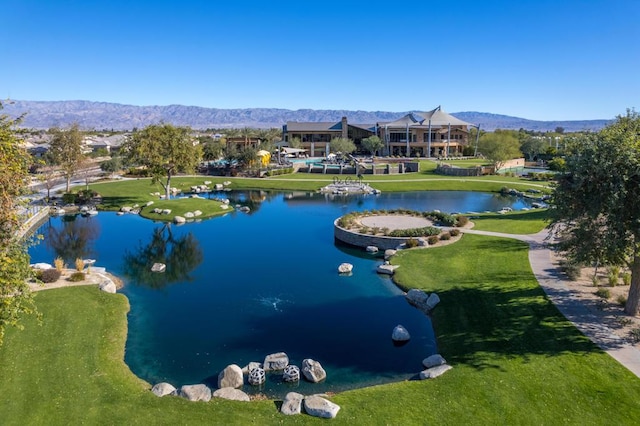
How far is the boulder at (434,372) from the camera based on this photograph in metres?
19.3

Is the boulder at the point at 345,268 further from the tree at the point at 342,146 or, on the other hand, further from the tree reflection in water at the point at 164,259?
the tree at the point at 342,146

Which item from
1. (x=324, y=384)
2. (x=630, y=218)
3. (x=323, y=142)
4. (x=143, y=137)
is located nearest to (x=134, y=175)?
(x=143, y=137)

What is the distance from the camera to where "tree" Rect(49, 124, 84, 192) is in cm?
6300

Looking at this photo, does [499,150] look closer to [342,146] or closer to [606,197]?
[342,146]

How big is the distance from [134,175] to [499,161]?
2794 inches

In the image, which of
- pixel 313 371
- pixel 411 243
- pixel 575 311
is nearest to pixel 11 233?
pixel 313 371

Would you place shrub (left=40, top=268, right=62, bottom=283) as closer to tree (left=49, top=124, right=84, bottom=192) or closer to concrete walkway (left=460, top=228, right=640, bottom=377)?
concrete walkway (left=460, top=228, right=640, bottom=377)

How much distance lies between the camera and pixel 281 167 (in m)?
94.9

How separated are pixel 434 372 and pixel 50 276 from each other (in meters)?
24.7

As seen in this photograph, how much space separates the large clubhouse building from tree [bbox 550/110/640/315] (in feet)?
328

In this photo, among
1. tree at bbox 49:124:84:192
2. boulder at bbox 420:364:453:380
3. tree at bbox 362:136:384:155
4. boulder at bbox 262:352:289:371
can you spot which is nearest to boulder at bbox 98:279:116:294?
boulder at bbox 262:352:289:371

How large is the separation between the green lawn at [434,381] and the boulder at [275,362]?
3248 millimetres

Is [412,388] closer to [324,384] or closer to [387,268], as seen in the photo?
[324,384]

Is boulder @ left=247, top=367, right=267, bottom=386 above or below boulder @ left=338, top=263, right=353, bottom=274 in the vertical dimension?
below
